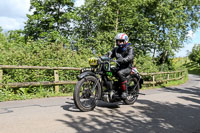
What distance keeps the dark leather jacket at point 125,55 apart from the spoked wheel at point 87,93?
3.22ft

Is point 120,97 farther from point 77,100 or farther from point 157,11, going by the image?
point 157,11

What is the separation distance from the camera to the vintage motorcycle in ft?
16.8

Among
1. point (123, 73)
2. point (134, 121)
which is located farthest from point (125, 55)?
point (134, 121)

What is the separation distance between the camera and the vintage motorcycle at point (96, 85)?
5.11 m

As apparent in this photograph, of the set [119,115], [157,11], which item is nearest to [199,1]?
[157,11]

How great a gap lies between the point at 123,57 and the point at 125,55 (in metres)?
0.08

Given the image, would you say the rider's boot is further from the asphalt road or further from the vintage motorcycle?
the asphalt road

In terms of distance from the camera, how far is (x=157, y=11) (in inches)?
1281

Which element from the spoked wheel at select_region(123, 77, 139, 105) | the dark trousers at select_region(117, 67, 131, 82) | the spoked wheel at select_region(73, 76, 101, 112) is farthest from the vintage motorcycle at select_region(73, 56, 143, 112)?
the spoked wheel at select_region(123, 77, 139, 105)

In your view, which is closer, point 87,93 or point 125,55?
point 87,93

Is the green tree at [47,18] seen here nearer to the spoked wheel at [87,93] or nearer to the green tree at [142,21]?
the green tree at [142,21]

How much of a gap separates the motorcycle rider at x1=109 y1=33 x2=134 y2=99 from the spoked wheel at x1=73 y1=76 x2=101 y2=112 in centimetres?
78

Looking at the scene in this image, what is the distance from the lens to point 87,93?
529cm

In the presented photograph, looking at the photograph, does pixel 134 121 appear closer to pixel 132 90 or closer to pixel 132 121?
pixel 132 121
